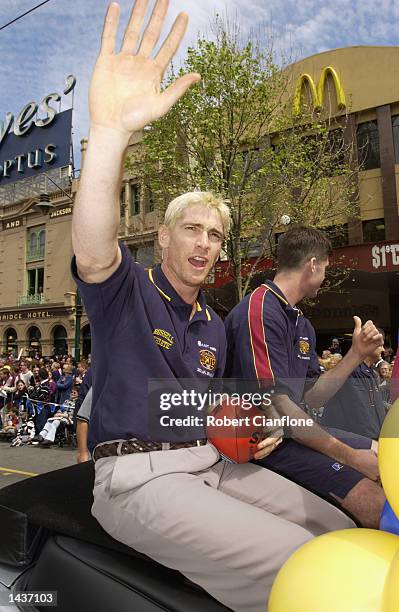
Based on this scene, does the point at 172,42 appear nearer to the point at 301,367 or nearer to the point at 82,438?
the point at 301,367

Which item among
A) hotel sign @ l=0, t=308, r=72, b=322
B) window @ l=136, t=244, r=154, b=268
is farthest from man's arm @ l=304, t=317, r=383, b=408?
hotel sign @ l=0, t=308, r=72, b=322

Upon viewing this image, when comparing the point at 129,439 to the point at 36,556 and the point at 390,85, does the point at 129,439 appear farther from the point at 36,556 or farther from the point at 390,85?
the point at 390,85

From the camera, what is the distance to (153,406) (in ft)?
5.37

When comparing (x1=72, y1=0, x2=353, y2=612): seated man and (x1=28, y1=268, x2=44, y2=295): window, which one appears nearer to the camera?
(x1=72, y1=0, x2=353, y2=612): seated man

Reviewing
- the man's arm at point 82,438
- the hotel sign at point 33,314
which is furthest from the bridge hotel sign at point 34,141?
the man's arm at point 82,438

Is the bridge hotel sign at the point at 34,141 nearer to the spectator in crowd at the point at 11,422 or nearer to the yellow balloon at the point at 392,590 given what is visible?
the spectator in crowd at the point at 11,422

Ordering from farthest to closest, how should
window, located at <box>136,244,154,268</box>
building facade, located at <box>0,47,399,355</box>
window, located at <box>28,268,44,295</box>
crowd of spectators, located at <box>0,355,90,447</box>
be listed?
window, located at <box>28,268,44,295</box> → window, located at <box>136,244,154,268</box> → building facade, located at <box>0,47,399,355</box> → crowd of spectators, located at <box>0,355,90,447</box>

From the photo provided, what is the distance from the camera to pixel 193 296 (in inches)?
80.7

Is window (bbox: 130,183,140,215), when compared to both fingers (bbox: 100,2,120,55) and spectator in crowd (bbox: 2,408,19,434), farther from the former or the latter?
fingers (bbox: 100,2,120,55)

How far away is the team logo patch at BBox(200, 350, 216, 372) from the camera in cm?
192

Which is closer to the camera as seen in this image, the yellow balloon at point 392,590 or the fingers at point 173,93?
the yellow balloon at point 392,590

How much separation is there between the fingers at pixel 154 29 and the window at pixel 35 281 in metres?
31.4

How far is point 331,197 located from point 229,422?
14.1 metres

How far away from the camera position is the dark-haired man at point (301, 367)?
1.82 m
